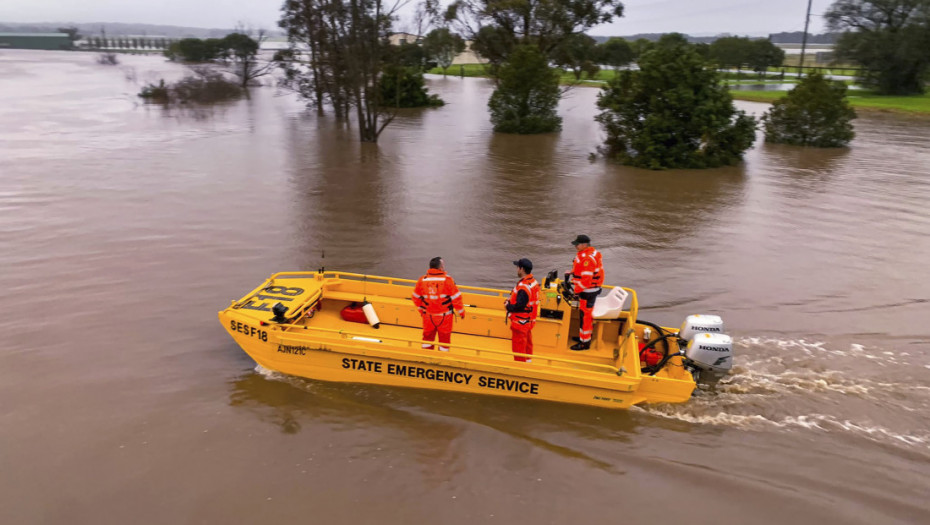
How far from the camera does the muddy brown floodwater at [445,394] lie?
6.06 meters

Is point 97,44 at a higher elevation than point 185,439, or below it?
higher

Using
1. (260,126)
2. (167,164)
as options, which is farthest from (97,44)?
(167,164)

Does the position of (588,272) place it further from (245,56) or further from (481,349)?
(245,56)

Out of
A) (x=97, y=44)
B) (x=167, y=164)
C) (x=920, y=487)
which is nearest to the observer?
(x=920, y=487)

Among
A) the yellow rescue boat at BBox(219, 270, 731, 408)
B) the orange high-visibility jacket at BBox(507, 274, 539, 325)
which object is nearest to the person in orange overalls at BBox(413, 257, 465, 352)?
the yellow rescue boat at BBox(219, 270, 731, 408)

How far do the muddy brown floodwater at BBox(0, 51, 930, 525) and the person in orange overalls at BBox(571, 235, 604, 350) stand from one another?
1.30m

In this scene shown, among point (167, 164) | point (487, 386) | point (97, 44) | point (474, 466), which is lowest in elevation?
point (474, 466)

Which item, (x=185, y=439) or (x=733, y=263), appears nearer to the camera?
(x=185, y=439)

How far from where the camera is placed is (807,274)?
1202 cm

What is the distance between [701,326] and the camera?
25.8 feet

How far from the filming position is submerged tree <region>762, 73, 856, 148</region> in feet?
80.3

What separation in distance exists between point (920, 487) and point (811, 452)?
99cm

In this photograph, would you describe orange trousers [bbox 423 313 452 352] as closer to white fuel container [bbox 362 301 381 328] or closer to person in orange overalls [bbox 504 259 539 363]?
person in orange overalls [bbox 504 259 539 363]

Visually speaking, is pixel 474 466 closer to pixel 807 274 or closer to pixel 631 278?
pixel 631 278
